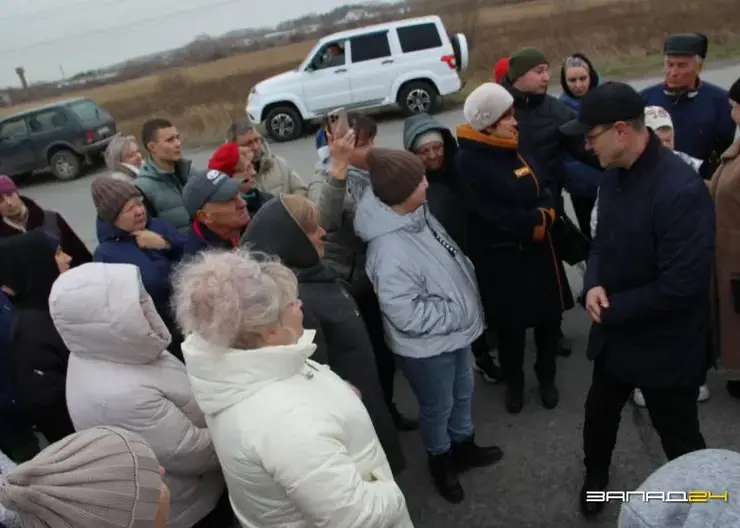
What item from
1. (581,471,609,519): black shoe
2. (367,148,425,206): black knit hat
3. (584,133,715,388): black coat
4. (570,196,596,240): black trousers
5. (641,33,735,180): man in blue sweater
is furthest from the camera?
(570,196,596,240): black trousers

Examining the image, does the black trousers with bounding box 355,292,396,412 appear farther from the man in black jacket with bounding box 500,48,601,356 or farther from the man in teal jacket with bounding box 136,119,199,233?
the man in teal jacket with bounding box 136,119,199,233

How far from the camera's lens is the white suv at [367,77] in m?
14.1

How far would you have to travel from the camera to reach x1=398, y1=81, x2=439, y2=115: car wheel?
14266 mm

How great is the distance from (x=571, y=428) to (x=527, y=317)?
639mm

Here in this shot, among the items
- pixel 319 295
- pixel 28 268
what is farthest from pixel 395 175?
pixel 28 268

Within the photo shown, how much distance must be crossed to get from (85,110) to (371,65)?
6.95 metres

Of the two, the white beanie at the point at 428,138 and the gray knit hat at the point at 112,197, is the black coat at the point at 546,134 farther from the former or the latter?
the gray knit hat at the point at 112,197

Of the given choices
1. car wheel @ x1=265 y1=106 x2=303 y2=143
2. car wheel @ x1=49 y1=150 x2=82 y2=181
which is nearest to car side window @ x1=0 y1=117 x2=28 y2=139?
car wheel @ x1=49 y1=150 x2=82 y2=181

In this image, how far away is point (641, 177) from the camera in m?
2.27

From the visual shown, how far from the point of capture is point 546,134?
11.7ft

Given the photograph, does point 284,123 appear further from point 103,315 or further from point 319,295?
point 103,315

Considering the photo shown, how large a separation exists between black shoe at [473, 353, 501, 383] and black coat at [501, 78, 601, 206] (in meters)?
1.11

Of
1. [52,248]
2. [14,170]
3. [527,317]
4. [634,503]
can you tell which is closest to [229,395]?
[634,503]

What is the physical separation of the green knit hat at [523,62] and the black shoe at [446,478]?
2.22 meters
